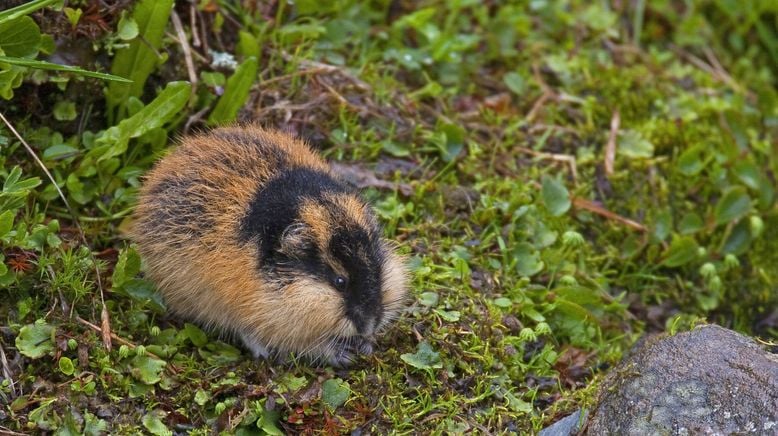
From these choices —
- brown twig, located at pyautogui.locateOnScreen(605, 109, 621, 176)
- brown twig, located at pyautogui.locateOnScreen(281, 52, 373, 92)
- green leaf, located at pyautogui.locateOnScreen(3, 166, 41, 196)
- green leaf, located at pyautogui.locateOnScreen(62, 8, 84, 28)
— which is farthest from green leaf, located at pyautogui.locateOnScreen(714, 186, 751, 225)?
green leaf, located at pyautogui.locateOnScreen(3, 166, 41, 196)

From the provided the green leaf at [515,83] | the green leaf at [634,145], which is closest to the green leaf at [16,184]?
the green leaf at [515,83]

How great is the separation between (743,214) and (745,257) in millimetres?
398

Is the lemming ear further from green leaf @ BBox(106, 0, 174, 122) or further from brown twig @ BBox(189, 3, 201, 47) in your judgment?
brown twig @ BBox(189, 3, 201, 47)

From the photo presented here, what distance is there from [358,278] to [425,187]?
174 centimetres

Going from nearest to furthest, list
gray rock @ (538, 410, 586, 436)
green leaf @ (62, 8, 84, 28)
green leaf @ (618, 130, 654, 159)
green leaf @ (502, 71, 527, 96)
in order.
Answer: gray rock @ (538, 410, 586, 436) < green leaf @ (62, 8, 84, 28) < green leaf @ (618, 130, 654, 159) < green leaf @ (502, 71, 527, 96)

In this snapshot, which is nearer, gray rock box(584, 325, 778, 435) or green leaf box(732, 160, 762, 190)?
gray rock box(584, 325, 778, 435)

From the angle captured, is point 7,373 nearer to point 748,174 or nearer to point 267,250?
point 267,250

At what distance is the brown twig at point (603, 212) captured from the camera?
770cm

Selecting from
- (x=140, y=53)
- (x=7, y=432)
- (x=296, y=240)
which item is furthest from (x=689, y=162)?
(x=7, y=432)

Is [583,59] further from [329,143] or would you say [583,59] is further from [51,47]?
[51,47]

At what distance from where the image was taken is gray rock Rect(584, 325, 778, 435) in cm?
496

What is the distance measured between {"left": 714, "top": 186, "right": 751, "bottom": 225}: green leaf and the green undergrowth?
0.02 m

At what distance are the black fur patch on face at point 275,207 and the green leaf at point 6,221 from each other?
1.36 metres

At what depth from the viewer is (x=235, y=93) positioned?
693cm
